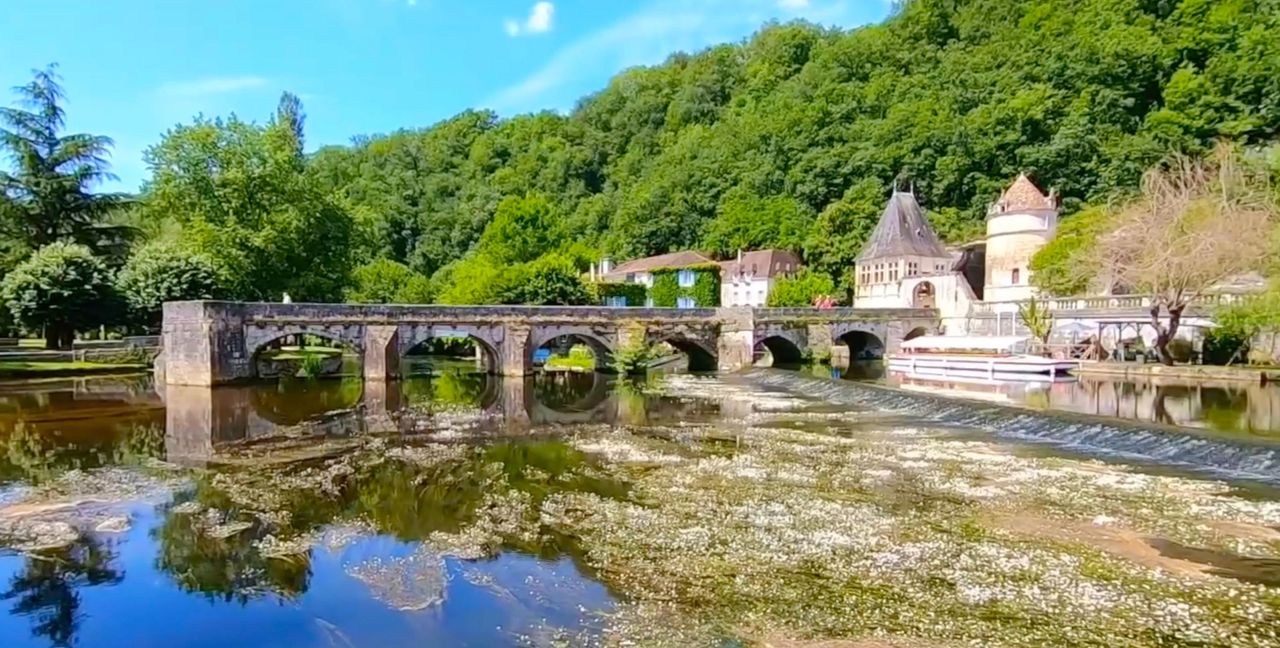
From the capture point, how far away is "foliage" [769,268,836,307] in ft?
229

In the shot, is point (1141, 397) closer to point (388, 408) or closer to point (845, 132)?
point (388, 408)

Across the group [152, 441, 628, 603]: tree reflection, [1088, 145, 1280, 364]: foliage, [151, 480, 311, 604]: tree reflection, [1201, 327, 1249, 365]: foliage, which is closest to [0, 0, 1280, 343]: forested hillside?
[1088, 145, 1280, 364]: foliage

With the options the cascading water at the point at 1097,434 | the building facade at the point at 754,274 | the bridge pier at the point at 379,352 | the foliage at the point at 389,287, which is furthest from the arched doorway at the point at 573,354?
the building facade at the point at 754,274

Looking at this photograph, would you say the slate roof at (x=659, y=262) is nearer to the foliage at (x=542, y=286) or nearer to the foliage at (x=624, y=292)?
the foliage at (x=624, y=292)

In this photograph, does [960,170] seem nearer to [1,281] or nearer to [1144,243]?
[1144,243]

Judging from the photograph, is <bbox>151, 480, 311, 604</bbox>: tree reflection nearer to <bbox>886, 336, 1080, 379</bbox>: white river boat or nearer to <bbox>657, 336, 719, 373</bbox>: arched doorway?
<bbox>657, 336, 719, 373</bbox>: arched doorway

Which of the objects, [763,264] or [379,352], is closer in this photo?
[379,352]

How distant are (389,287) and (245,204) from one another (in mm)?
25285

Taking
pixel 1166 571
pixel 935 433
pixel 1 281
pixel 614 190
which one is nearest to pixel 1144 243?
pixel 935 433

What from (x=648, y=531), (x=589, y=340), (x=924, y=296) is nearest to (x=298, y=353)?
(x=589, y=340)

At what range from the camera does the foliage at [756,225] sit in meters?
81.6

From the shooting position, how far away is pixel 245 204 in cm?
5300

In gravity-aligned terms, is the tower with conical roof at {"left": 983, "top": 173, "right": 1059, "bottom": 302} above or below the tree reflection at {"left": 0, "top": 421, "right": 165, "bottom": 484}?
above

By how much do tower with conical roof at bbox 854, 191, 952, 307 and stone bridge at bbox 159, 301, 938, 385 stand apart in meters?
6.49
